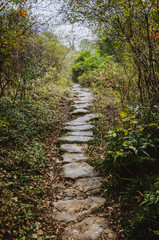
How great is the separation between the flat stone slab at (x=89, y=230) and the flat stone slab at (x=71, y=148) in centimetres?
188

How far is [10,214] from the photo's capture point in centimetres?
225

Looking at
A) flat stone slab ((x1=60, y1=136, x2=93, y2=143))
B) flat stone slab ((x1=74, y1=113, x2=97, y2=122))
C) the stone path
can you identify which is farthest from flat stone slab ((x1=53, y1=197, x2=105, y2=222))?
flat stone slab ((x1=74, y1=113, x2=97, y2=122))

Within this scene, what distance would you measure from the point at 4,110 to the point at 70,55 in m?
13.1

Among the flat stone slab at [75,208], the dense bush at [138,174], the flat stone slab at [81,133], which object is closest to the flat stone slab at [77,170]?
the dense bush at [138,174]

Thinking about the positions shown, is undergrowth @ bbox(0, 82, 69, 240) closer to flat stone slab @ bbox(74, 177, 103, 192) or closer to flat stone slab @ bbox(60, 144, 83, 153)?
flat stone slab @ bbox(60, 144, 83, 153)

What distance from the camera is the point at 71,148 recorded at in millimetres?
4352

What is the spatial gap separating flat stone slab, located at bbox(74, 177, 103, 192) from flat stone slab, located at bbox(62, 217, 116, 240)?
2.12 feet

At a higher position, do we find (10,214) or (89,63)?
(89,63)

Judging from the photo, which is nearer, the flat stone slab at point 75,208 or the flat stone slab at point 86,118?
the flat stone slab at point 75,208

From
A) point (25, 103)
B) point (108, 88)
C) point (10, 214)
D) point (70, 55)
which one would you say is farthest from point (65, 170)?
point (70, 55)

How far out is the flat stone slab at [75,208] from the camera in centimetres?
255

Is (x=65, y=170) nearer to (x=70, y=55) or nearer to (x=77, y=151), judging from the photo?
(x=77, y=151)

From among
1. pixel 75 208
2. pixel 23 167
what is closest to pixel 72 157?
pixel 23 167

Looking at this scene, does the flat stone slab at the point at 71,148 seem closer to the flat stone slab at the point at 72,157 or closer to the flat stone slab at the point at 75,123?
the flat stone slab at the point at 72,157
